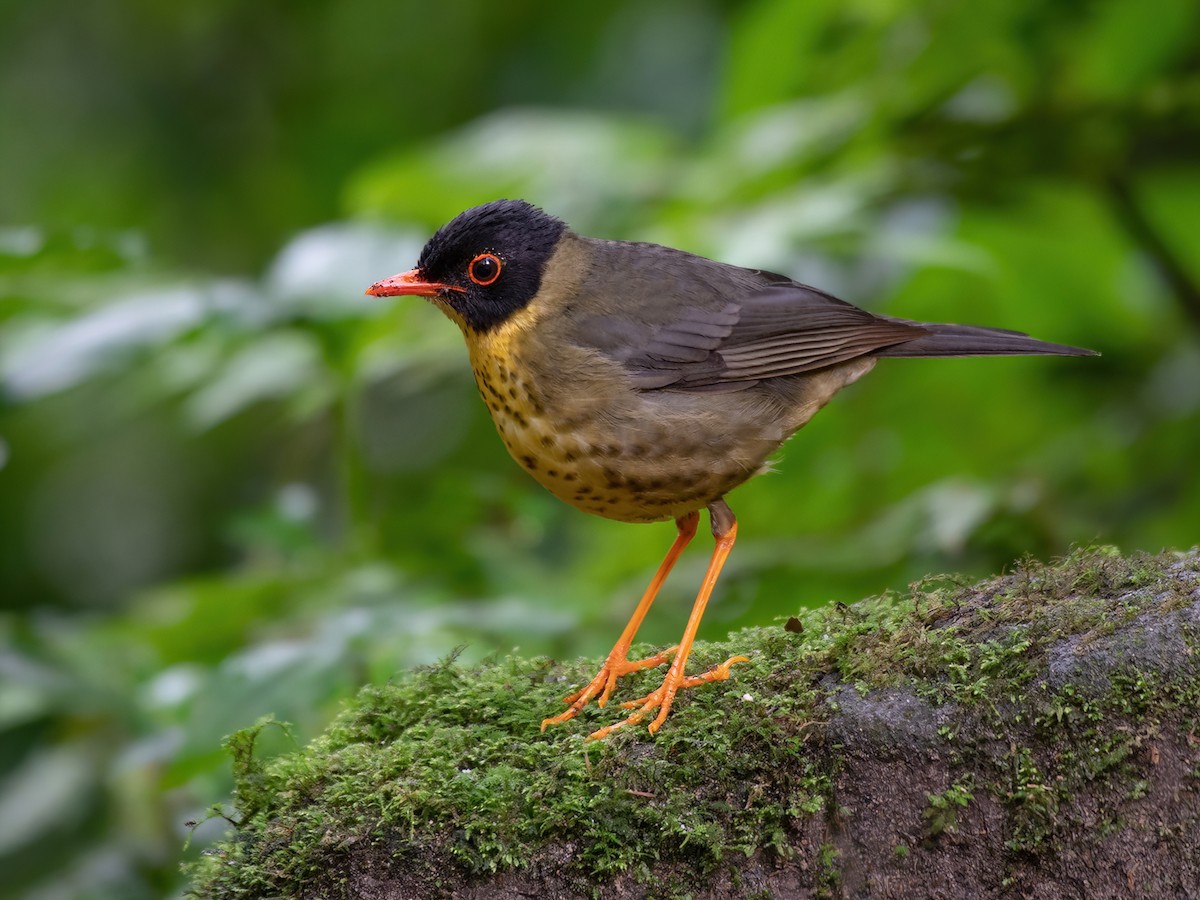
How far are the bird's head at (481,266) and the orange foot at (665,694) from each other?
51.5 inches

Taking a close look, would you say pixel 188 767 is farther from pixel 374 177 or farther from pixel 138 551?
pixel 138 551

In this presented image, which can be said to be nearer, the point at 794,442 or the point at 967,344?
the point at 967,344

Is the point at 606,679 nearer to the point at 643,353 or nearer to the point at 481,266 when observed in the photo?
the point at 643,353

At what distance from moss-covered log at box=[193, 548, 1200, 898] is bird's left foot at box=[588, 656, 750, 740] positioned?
0.17 ft

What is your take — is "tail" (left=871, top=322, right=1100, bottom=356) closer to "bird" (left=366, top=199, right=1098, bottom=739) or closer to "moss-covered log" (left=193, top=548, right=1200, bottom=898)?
"bird" (left=366, top=199, right=1098, bottom=739)

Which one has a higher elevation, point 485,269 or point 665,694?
point 485,269

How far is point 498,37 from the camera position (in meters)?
9.18

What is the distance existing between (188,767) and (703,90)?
7.44 m

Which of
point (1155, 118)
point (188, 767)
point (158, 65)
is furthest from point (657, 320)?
point (158, 65)

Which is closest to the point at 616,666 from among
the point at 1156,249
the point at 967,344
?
the point at 967,344

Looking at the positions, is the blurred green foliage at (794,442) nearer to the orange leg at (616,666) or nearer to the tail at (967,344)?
the tail at (967,344)

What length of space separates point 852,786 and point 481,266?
2.10 meters

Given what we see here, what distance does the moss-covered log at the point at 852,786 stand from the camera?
237 centimetres

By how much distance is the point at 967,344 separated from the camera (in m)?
3.85
